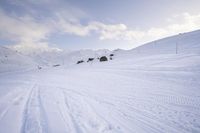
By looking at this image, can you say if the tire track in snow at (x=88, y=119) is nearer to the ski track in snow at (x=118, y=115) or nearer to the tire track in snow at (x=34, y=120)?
the ski track in snow at (x=118, y=115)

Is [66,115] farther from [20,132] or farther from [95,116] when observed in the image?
[20,132]

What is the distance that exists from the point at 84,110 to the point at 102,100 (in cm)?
147

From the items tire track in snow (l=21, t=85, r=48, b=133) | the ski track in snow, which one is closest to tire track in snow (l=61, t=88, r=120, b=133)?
the ski track in snow

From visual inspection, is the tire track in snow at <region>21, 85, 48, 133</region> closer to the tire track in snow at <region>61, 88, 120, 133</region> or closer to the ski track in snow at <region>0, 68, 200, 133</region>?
the ski track in snow at <region>0, 68, 200, 133</region>

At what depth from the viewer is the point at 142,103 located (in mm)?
6301

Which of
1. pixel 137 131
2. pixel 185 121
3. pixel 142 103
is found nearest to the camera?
pixel 137 131

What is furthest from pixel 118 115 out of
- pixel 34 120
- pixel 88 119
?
pixel 34 120

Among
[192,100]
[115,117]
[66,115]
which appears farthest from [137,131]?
[192,100]

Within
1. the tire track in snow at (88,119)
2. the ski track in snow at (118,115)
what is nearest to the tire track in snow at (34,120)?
the ski track in snow at (118,115)

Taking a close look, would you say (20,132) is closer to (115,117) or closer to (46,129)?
(46,129)

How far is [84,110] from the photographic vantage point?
582 centimetres

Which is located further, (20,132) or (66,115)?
(66,115)

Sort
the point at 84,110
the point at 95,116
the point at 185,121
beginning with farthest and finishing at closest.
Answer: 1. the point at 84,110
2. the point at 95,116
3. the point at 185,121

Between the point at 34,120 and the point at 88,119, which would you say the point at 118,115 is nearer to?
the point at 88,119
